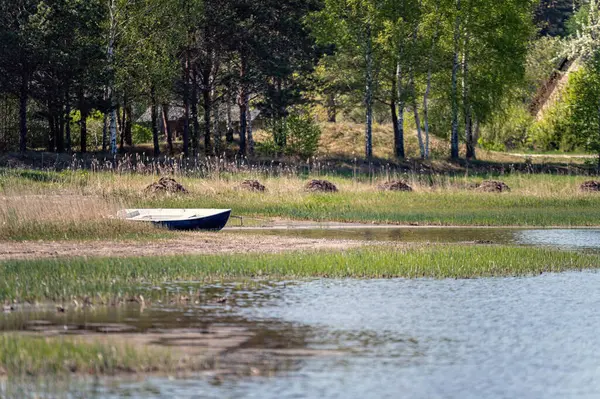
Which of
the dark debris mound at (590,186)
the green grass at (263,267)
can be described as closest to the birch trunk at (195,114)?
the dark debris mound at (590,186)

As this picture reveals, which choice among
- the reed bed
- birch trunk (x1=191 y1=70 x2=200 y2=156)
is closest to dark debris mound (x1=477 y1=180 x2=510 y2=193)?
birch trunk (x1=191 y1=70 x2=200 y2=156)

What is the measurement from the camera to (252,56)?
67.1 m

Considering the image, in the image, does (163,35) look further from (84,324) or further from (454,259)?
(84,324)

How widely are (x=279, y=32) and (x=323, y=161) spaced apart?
9021 millimetres

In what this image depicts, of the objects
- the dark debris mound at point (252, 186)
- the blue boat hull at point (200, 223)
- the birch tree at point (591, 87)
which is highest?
the birch tree at point (591, 87)

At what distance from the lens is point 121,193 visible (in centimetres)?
4122

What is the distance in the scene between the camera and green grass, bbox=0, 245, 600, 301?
2077 cm

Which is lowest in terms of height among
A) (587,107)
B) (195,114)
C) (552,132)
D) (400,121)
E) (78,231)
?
(78,231)

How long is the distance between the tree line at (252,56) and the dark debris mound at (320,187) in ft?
55.9

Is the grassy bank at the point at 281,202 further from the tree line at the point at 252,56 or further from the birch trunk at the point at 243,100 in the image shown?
the birch trunk at the point at 243,100

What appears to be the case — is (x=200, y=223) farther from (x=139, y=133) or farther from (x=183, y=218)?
(x=139, y=133)

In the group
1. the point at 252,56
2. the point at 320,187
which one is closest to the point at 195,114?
the point at 252,56

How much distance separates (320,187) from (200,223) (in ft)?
52.9

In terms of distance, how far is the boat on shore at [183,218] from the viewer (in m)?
32.2
